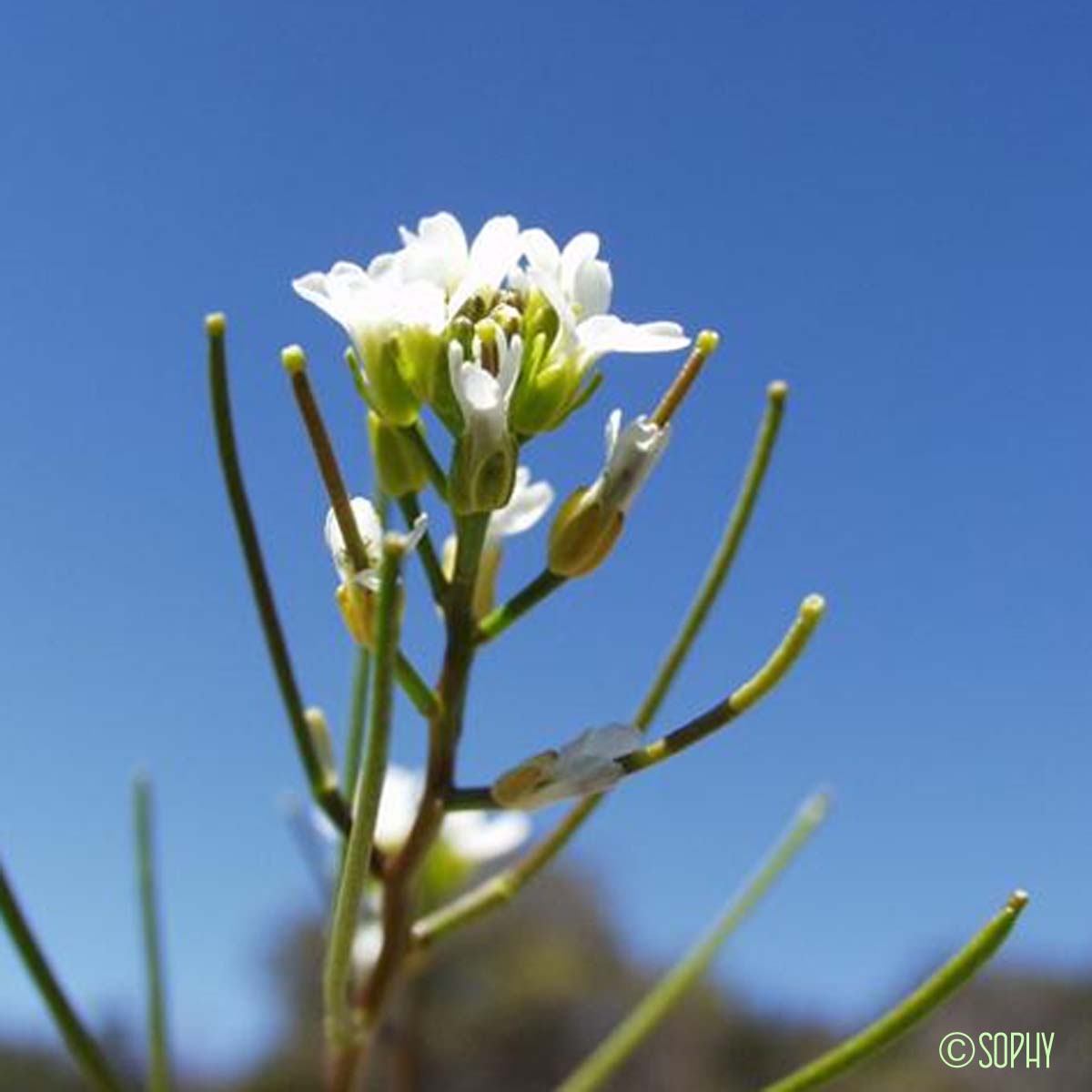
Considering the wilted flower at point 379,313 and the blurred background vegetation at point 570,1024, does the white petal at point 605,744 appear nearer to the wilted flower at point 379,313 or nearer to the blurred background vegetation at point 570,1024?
the wilted flower at point 379,313

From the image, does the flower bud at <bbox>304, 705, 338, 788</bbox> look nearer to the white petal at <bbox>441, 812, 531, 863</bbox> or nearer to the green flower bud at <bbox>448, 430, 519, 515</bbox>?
the green flower bud at <bbox>448, 430, 519, 515</bbox>

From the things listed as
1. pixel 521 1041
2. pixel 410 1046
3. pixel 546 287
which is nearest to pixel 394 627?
pixel 546 287

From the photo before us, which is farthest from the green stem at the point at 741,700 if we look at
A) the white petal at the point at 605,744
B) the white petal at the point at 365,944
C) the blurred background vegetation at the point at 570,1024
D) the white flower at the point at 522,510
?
the blurred background vegetation at the point at 570,1024

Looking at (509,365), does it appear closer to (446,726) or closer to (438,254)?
(438,254)

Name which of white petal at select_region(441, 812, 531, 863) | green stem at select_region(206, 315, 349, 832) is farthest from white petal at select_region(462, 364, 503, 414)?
white petal at select_region(441, 812, 531, 863)

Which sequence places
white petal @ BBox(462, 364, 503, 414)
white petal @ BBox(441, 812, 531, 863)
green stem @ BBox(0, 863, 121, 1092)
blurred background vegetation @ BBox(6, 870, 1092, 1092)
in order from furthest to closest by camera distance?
blurred background vegetation @ BBox(6, 870, 1092, 1092) → white petal @ BBox(441, 812, 531, 863) → green stem @ BBox(0, 863, 121, 1092) → white petal @ BBox(462, 364, 503, 414)
